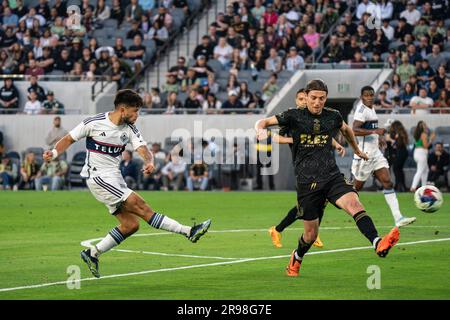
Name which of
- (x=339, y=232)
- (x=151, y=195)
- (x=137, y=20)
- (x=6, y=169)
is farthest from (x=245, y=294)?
(x=137, y=20)

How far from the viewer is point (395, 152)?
111 ft

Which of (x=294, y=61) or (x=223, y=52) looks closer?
(x=294, y=61)

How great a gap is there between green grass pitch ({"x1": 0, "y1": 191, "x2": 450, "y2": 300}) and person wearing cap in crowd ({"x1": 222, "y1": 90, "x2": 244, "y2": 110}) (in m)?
10.5

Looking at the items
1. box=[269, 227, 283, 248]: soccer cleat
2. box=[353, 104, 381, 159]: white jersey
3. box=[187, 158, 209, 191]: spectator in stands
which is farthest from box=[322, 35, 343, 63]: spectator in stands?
box=[269, 227, 283, 248]: soccer cleat

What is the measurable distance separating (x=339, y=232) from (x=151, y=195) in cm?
1292

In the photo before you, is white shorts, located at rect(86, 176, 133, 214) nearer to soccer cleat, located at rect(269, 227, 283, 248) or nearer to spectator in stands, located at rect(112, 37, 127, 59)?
soccer cleat, located at rect(269, 227, 283, 248)

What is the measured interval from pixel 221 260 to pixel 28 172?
22.0 m

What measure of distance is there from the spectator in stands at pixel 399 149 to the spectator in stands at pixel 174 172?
6.67 metres

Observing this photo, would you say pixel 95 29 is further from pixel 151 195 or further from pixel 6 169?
pixel 151 195

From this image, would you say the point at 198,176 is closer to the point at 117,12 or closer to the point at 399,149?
the point at 399,149

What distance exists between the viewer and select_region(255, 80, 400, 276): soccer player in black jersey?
44.4 feet

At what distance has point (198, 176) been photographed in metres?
35.8

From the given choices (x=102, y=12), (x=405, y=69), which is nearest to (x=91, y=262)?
(x=405, y=69)

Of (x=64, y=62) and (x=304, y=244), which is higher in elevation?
(x=64, y=62)
